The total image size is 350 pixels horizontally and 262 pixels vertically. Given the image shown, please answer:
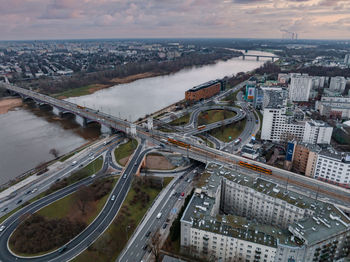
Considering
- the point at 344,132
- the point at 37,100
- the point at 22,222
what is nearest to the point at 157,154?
the point at 22,222

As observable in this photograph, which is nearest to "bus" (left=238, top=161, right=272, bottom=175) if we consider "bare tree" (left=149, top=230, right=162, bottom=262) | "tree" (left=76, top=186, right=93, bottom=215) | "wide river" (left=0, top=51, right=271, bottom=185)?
"bare tree" (left=149, top=230, right=162, bottom=262)

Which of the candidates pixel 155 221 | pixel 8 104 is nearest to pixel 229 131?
pixel 155 221

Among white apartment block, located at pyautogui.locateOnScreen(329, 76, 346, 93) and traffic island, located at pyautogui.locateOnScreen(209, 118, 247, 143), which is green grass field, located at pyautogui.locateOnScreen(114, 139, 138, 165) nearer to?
traffic island, located at pyautogui.locateOnScreen(209, 118, 247, 143)

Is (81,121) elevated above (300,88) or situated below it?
below

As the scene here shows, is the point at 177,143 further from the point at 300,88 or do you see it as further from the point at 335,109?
the point at 300,88

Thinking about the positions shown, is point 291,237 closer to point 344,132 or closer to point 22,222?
point 22,222
